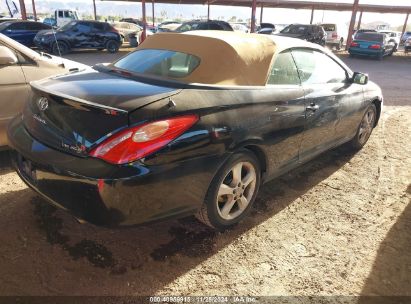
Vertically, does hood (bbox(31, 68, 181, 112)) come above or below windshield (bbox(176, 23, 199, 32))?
above

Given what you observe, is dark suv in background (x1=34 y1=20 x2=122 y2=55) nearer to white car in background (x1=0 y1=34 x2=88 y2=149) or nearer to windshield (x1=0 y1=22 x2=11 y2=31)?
windshield (x1=0 y1=22 x2=11 y2=31)

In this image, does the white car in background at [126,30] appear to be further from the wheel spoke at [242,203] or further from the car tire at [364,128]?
the wheel spoke at [242,203]

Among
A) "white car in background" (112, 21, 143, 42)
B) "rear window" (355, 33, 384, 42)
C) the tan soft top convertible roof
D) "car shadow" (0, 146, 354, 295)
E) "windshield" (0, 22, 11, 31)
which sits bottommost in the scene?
"white car in background" (112, 21, 143, 42)

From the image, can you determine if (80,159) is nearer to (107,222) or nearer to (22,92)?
(107,222)

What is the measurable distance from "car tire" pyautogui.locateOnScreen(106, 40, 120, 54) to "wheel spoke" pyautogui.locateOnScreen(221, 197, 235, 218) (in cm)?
1609

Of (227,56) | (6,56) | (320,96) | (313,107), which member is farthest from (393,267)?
(6,56)

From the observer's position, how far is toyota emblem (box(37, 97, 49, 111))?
259 centimetres

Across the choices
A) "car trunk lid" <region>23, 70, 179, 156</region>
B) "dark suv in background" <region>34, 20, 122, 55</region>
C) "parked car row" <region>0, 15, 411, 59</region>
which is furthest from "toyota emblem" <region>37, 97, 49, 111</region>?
"dark suv in background" <region>34, 20, 122, 55</region>

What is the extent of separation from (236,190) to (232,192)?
52 mm

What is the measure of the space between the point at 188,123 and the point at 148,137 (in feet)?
0.99

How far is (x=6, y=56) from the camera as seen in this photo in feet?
12.5

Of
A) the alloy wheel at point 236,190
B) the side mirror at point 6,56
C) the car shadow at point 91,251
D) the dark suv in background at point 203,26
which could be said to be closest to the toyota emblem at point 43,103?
the car shadow at point 91,251

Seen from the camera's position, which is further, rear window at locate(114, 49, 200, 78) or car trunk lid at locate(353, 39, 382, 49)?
car trunk lid at locate(353, 39, 382, 49)

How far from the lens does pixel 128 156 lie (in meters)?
2.22
